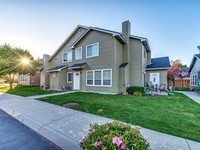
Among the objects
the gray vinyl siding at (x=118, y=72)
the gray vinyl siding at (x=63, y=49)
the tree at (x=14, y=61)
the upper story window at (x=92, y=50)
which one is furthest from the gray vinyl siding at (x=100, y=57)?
the tree at (x=14, y=61)

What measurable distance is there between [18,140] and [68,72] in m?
16.5

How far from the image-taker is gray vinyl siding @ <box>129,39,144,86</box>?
16.0 meters

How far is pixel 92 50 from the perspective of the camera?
17.3 meters

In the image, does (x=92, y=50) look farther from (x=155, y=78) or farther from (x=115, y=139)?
(x=115, y=139)

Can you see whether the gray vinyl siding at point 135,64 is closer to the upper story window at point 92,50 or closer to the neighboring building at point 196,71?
the upper story window at point 92,50

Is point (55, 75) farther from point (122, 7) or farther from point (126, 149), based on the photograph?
point (126, 149)

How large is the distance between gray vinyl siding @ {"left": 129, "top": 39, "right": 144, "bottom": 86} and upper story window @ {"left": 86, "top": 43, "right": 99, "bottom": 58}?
3874 mm

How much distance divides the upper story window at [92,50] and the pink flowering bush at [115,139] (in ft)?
47.1

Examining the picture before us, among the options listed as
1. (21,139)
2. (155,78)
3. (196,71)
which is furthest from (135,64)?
(21,139)

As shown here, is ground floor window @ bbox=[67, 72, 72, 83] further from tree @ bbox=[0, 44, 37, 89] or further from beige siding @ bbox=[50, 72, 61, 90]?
tree @ bbox=[0, 44, 37, 89]

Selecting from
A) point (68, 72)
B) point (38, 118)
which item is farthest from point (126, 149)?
point (68, 72)

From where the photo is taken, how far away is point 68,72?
20.8 meters

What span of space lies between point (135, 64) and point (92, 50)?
525 cm

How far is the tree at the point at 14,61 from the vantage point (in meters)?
22.4
